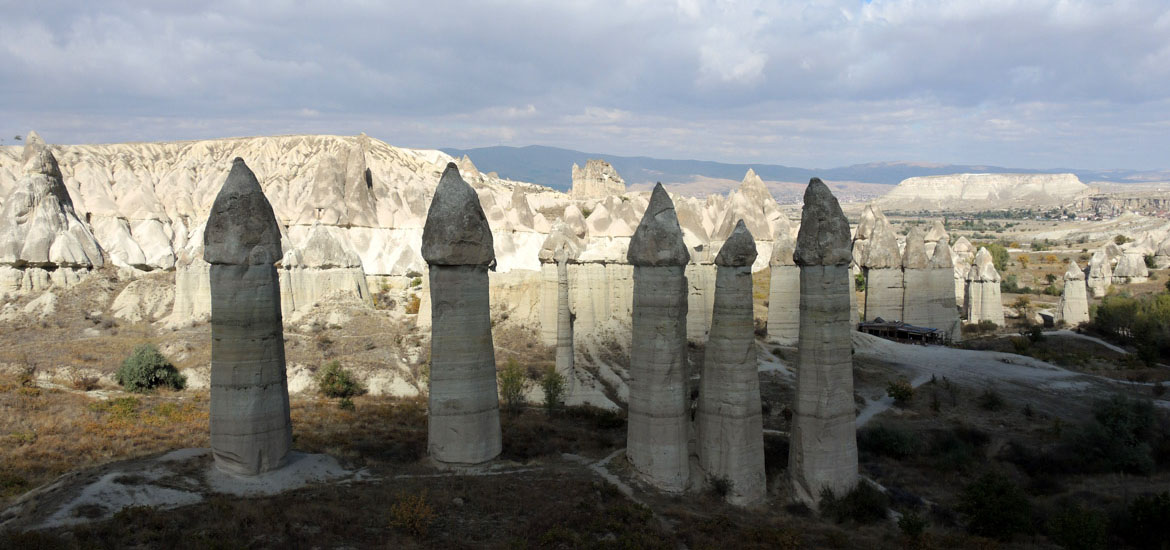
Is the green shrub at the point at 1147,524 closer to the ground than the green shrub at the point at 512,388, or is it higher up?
closer to the ground

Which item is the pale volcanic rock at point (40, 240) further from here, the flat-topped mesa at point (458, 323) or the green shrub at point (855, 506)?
the green shrub at point (855, 506)

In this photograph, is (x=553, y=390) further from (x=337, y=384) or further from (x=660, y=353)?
(x=660, y=353)

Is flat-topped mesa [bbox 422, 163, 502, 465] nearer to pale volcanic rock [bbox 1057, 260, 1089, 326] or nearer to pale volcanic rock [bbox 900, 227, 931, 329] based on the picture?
pale volcanic rock [bbox 900, 227, 931, 329]

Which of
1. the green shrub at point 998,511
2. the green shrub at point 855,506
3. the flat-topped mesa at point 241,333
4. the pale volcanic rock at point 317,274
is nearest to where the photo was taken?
the flat-topped mesa at point 241,333

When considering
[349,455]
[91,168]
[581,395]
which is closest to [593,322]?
[581,395]

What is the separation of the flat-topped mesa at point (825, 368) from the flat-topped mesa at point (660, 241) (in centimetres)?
293

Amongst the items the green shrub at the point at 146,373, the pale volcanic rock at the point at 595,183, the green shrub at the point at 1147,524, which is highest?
the pale volcanic rock at the point at 595,183

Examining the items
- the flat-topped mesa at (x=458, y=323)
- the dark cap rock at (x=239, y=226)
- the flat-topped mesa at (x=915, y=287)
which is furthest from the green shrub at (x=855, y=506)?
the flat-topped mesa at (x=915, y=287)

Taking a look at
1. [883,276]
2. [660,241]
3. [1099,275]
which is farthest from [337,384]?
[1099,275]

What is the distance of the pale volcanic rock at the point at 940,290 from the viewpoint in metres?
38.2

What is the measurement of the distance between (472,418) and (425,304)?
Result: 22081 millimetres

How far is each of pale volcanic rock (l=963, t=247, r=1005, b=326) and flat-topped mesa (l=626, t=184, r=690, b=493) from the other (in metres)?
38.4

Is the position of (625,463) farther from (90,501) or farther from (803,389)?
(90,501)

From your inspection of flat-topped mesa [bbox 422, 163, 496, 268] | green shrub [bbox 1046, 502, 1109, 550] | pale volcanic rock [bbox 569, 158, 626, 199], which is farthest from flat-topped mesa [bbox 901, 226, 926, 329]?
pale volcanic rock [bbox 569, 158, 626, 199]
